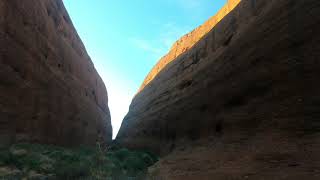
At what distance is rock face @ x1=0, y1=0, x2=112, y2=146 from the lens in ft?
37.5

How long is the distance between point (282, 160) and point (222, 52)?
5.71 metres

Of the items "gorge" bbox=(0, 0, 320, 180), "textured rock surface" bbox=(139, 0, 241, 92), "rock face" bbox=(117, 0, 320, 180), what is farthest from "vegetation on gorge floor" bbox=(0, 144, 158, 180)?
"textured rock surface" bbox=(139, 0, 241, 92)

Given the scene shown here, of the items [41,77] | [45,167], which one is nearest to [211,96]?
[45,167]

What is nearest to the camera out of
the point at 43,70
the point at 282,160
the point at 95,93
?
the point at 282,160

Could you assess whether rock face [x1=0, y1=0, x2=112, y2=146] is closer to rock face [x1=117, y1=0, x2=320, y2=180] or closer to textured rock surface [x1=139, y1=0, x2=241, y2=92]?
rock face [x1=117, y1=0, x2=320, y2=180]

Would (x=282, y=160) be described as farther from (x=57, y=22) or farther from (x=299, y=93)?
(x=57, y=22)

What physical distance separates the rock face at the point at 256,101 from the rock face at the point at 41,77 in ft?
16.5

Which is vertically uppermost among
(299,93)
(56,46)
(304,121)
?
(56,46)

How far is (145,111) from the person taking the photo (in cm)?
2078

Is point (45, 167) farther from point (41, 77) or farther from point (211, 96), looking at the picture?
point (41, 77)

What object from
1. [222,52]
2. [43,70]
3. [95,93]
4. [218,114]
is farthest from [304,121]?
[95,93]

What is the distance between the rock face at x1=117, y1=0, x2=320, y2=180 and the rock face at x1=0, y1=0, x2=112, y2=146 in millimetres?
5044

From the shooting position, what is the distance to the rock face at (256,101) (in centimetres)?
680

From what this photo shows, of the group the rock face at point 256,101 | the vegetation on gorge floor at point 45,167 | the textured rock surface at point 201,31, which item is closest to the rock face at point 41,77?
the vegetation on gorge floor at point 45,167
